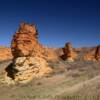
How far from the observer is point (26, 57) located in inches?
1682

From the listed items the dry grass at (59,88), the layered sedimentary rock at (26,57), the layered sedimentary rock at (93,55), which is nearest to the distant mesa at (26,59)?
the layered sedimentary rock at (26,57)

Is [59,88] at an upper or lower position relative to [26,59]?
lower

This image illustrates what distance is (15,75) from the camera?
4094 centimetres

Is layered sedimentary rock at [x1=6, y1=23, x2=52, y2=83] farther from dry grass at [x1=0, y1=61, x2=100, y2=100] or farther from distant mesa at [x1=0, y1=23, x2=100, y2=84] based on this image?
dry grass at [x1=0, y1=61, x2=100, y2=100]

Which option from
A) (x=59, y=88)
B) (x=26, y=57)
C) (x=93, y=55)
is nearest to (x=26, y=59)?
(x=26, y=57)

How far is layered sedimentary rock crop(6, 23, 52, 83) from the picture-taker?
134ft

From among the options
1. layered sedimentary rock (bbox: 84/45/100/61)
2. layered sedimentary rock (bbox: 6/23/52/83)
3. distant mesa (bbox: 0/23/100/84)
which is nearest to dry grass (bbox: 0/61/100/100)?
distant mesa (bbox: 0/23/100/84)

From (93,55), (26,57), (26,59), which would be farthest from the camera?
(93,55)

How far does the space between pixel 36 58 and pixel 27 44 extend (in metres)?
2.89

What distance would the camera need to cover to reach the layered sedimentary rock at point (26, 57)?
134ft

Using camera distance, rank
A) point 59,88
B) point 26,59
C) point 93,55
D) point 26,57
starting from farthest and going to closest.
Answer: point 93,55 → point 26,57 → point 26,59 → point 59,88

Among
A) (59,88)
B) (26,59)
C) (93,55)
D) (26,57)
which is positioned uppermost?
(93,55)

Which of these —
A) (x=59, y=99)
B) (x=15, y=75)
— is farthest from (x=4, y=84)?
(x=59, y=99)

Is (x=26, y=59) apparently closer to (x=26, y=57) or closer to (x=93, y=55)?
(x=26, y=57)
